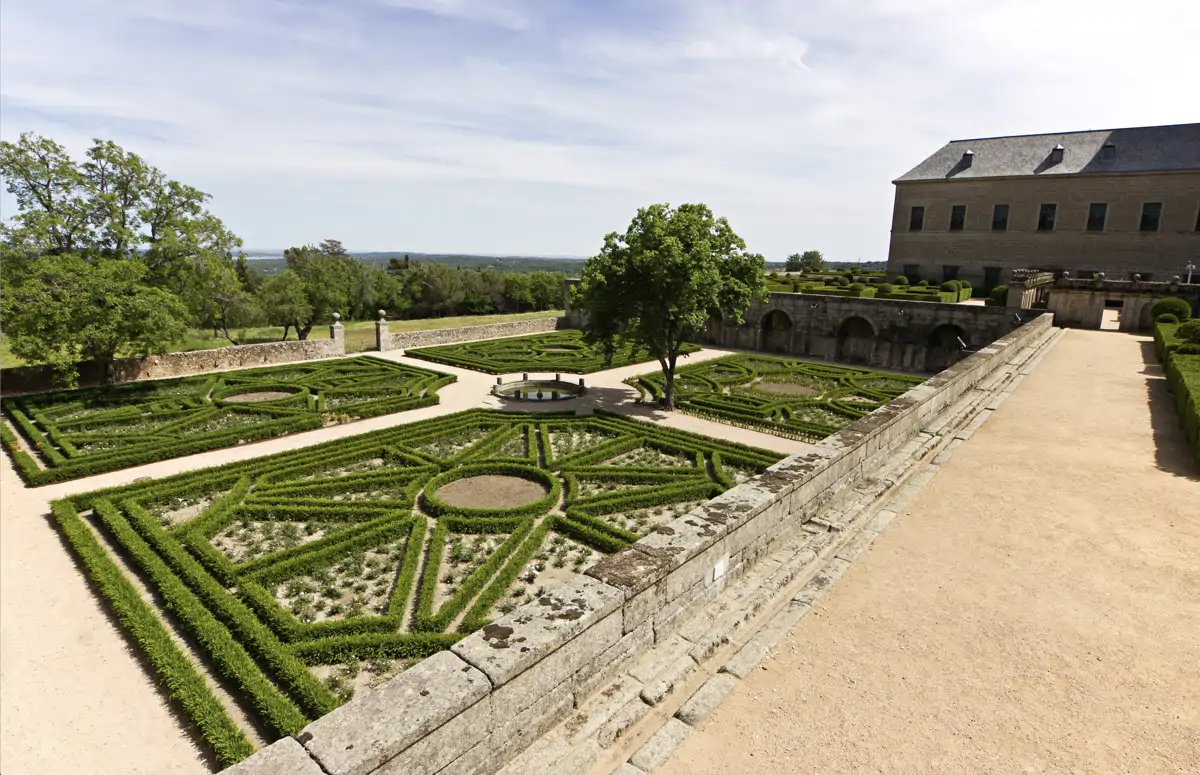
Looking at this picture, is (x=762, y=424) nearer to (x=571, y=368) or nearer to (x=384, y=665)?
(x=571, y=368)

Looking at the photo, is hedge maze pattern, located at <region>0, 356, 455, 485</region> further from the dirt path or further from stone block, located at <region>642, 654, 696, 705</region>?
the dirt path

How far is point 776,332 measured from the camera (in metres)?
39.0

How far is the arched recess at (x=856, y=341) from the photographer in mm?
35938

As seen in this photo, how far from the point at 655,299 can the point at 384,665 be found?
16.1 m

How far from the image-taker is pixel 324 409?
2158 centimetres

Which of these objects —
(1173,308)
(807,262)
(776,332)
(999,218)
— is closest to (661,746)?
(776,332)

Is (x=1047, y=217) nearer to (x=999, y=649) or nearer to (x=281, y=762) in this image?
(x=999, y=649)

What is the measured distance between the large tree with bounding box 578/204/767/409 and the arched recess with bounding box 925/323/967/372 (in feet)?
52.7

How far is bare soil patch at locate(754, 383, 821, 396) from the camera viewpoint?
1014 inches

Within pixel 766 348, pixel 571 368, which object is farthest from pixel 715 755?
pixel 766 348

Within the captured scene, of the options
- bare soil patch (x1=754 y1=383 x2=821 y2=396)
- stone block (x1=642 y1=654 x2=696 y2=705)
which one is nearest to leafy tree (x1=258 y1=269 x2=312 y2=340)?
bare soil patch (x1=754 y1=383 x2=821 y2=396)

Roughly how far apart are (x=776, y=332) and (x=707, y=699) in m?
36.3

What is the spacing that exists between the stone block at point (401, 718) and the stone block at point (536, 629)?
0.12m

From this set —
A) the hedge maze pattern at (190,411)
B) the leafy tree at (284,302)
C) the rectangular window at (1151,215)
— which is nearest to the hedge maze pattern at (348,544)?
the hedge maze pattern at (190,411)
